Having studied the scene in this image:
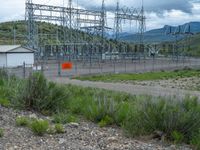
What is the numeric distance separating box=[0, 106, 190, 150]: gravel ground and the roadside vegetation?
0.79ft

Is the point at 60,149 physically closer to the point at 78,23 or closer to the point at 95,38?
the point at 78,23

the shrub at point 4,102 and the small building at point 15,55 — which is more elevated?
the small building at point 15,55

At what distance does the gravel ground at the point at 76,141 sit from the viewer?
757 cm

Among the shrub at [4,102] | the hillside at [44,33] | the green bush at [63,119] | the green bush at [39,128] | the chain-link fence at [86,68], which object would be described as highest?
the hillside at [44,33]

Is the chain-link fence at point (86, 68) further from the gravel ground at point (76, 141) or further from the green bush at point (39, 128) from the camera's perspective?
the green bush at point (39, 128)

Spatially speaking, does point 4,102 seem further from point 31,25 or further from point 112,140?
point 31,25

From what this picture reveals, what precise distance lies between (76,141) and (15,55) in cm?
4407

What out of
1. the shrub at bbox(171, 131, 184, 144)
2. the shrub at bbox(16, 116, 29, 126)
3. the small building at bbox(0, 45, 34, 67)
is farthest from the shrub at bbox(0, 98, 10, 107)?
the small building at bbox(0, 45, 34, 67)

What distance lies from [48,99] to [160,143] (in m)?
4.44

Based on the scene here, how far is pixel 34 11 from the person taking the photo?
58.6m

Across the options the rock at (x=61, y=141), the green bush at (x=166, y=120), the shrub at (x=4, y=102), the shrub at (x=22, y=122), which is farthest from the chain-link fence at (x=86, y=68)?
the rock at (x=61, y=141)

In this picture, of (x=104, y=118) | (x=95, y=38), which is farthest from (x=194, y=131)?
(x=95, y=38)

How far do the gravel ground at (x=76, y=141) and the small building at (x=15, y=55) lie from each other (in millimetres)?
41271

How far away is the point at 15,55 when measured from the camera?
5097 cm
